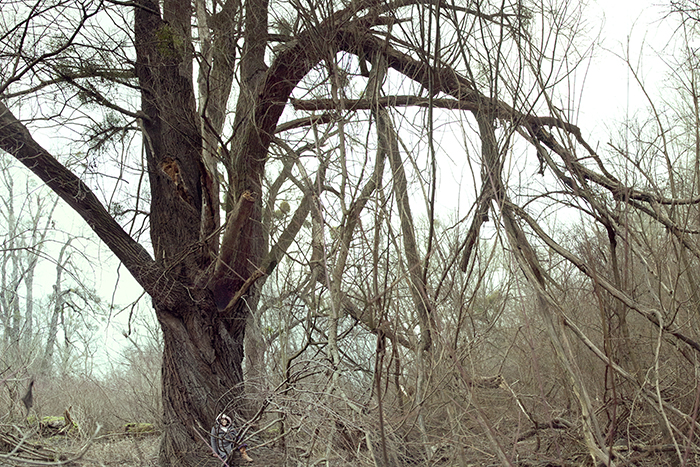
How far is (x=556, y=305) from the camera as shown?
2875 mm

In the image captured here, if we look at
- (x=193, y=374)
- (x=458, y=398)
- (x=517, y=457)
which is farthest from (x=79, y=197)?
(x=517, y=457)

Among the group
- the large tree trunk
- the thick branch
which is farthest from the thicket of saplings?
the thick branch

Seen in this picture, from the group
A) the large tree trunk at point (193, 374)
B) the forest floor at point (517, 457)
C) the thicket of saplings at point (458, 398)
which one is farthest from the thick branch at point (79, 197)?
the forest floor at point (517, 457)

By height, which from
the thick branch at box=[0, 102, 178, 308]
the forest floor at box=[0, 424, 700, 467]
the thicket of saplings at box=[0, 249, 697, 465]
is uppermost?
the thick branch at box=[0, 102, 178, 308]

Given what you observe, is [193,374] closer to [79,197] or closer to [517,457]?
[79,197]

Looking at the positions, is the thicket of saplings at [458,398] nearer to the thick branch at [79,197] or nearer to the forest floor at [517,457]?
the forest floor at [517,457]

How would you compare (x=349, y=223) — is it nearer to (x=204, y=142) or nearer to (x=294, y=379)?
(x=294, y=379)

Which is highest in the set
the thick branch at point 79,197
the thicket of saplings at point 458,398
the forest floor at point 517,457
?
the thick branch at point 79,197

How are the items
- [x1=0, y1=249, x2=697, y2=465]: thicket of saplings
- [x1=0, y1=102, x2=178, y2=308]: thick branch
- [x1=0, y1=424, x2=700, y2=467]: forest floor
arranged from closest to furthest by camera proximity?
1. [x1=0, y1=249, x2=697, y2=465]: thicket of saplings
2. [x1=0, y1=424, x2=700, y2=467]: forest floor
3. [x1=0, y1=102, x2=178, y2=308]: thick branch

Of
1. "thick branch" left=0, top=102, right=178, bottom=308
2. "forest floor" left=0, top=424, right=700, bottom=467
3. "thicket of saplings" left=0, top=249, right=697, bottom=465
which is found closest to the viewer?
"thicket of saplings" left=0, top=249, right=697, bottom=465

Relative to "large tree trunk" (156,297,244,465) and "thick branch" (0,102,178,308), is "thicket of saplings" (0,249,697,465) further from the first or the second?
"thick branch" (0,102,178,308)

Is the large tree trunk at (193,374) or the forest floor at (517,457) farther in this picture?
the large tree trunk at (193,374)

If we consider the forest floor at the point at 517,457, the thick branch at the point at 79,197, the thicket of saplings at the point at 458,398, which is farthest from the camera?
the thick branch at the point at 79,197

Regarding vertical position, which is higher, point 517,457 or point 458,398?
point 458,398
